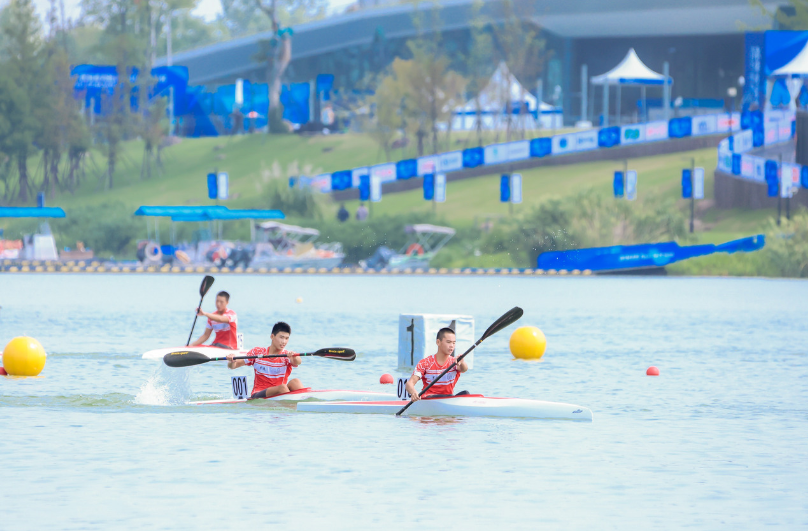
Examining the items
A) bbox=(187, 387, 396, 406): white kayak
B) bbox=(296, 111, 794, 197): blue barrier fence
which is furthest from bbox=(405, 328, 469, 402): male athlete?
bbox=(296, 111, 794, 197): blue barrier fence

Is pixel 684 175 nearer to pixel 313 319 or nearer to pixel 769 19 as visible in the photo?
pixel 769 19

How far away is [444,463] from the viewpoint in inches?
508

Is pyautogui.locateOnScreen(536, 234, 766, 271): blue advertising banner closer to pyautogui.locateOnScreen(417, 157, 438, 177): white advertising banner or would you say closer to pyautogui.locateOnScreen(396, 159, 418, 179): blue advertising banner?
pyautogui.locateOnScreen(396, 159, 418, 179): blue advertising banner

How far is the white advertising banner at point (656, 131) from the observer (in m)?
74.8

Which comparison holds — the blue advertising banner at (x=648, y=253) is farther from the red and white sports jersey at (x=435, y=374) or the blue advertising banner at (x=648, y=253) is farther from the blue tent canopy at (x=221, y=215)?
the red and white sports jersey at (x=435, y=374)

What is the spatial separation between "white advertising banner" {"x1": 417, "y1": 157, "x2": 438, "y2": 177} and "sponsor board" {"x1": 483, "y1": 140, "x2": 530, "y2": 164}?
2.88 m

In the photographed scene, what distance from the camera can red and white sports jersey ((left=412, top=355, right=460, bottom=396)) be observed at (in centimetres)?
1538

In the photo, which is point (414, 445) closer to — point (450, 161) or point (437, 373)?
point (437, 373)

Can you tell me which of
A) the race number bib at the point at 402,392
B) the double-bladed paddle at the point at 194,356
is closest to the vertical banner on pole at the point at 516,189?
the double-bladed paddle at the point at 194,356

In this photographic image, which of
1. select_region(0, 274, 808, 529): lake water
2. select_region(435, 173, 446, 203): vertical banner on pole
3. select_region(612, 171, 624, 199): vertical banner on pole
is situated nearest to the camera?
select_region(0, 274, 808, 529): lake water

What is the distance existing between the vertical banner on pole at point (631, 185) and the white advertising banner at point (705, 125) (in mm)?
11946

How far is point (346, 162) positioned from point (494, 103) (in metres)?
9.92

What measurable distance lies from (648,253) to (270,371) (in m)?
42.6

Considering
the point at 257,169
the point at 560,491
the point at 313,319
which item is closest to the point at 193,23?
the point at 257,169
